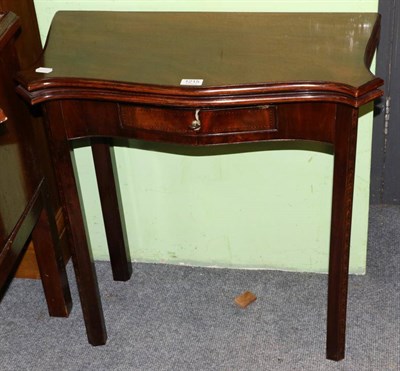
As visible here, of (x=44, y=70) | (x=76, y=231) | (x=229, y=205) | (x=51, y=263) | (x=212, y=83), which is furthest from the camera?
(x=229, y=205)

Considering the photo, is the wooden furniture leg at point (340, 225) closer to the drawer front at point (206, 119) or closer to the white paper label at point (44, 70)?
the drawer front at point (206, 119)

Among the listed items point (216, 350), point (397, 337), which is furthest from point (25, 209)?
point (397, 337)

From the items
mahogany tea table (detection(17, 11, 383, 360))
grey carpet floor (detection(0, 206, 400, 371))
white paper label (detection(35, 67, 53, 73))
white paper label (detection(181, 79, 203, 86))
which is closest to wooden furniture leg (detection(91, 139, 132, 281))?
grey carpet floor (detection(0, 206, 400, 371))

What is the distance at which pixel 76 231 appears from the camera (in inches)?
70.6

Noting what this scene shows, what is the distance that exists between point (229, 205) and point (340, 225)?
0.54 meters

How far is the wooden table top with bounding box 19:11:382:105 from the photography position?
1.45 m

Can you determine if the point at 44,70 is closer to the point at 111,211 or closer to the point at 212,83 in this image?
the point at 212,83

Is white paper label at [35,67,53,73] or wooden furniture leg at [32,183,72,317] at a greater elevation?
white paper label at [35,67,53,73]

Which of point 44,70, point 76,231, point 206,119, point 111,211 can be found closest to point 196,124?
point 206,119

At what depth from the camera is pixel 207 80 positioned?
1.47 meters

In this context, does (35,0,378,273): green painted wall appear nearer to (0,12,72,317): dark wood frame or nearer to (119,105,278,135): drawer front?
(0,12,72,317): dark wood frame

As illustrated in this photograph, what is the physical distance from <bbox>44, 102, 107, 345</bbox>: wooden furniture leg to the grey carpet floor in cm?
8

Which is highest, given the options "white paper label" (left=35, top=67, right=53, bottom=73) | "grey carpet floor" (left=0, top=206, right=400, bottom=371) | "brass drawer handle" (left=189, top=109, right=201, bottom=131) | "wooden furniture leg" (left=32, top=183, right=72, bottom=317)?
"white paper label" (left=35, top=67, right=53, bottom=73)

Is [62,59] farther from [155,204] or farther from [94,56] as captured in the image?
[155,204]
